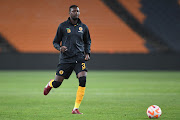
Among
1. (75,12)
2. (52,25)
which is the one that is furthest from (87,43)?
(52,25)

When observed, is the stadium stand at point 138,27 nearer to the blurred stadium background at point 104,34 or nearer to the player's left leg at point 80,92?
the blurred stadium background at point 104,34

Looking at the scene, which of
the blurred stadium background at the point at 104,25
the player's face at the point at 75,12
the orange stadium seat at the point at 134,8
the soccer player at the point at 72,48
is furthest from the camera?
the orange stadium seat at the point at 134,8

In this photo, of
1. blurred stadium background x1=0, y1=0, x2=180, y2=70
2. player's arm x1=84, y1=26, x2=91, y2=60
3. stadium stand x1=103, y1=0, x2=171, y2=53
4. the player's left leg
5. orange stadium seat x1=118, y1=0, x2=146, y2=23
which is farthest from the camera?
orange stadium seat x1=118, y1=0, x2=146, y2=23

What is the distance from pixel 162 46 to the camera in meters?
30.9

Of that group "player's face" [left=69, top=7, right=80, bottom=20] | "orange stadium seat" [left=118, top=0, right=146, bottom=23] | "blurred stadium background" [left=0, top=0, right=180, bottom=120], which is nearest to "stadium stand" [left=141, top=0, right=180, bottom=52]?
"blurred stadium background" [left=0, top=0, right=180, bottom=120]

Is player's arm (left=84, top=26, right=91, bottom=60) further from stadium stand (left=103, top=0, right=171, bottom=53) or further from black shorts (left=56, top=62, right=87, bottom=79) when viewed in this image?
stadium stand (left=103, top=0, right=171, bottom=53)

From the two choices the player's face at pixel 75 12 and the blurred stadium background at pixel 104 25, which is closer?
the player's face at pixel 75 12

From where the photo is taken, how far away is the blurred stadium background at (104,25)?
3048 centimetres

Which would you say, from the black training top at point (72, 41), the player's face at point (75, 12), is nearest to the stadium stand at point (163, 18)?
the black training top at point (72, 41)

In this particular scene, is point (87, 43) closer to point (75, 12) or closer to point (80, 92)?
point (75, 12)

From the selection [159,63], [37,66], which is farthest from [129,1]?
[37,66]

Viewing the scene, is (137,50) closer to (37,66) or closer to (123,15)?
(123,15)

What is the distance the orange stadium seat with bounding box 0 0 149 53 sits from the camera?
3053 cm

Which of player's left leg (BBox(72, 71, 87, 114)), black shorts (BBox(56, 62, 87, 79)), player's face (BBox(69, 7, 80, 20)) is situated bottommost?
player's left leg (BBox(72, 71, 87, 114))
